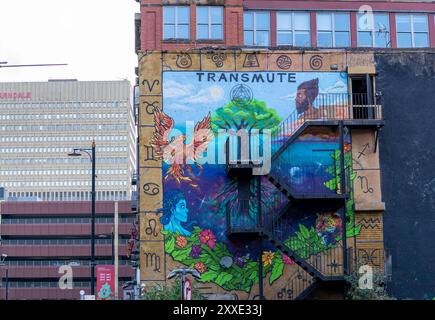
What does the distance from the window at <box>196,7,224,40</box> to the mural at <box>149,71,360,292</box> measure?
32.2 ft

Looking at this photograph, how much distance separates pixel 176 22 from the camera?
4478 centimetres

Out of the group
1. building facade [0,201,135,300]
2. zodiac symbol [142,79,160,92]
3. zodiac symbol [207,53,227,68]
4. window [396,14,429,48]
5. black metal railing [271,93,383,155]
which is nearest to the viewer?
black metal railing [271,93,383,155]

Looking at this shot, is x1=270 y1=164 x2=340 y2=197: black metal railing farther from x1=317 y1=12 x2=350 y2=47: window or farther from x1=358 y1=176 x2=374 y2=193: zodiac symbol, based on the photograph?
x1=317 y1=12 x2=350 y2=47: window

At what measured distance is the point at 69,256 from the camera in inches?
4860

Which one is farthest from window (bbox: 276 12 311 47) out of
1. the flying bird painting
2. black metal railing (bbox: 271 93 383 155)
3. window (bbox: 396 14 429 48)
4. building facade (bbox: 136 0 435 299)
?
the flying bird painting

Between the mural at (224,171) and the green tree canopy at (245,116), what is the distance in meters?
0.04

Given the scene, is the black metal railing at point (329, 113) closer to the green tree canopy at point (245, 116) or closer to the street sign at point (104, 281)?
the green tree canopy at point (245, 116)

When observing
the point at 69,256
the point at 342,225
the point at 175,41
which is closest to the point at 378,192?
the point at 342,225

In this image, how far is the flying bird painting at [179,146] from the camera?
3456 cm

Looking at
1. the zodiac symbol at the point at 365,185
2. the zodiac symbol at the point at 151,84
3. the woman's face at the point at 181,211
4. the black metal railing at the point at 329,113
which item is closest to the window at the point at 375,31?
the black metal railing at the point at 329,113

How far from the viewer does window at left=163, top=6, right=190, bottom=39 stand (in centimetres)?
4428

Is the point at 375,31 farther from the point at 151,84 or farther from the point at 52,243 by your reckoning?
the point at 52,243
